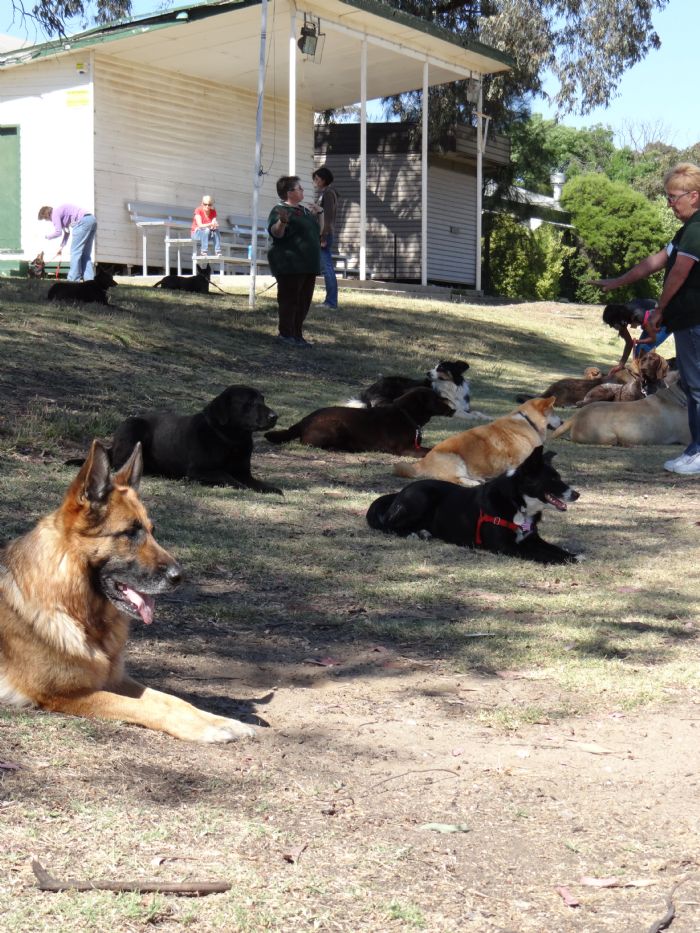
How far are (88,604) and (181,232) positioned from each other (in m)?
23.1

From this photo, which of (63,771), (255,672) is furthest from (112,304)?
(63,771)

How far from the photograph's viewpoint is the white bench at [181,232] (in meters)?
25.3

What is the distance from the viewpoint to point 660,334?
41.7ft

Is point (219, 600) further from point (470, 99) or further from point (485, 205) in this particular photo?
point (485, 205)

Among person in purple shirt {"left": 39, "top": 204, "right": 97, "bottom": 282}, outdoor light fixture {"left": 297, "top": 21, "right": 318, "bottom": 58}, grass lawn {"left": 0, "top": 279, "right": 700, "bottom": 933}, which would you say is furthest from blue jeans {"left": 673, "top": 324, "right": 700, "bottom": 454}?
outdoor light fixture {"left": 297, "top": 21, "right": 318, "bottom": 58}

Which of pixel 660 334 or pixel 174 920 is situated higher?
pixel 660 334

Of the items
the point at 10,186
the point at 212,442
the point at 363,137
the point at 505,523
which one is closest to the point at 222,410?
the point at 212,442

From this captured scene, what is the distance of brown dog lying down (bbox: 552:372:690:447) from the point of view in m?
12.9

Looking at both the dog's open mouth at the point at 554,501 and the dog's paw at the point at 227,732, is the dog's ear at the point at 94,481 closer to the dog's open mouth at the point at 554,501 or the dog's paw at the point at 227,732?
the dog's paw at the point at 227,732

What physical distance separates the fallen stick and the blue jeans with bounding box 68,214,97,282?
19.4 metres

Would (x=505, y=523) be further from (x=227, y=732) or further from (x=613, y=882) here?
(x=613, y=882)

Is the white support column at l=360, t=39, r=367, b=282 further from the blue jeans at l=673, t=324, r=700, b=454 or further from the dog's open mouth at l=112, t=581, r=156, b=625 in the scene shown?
the dog's open mouth at l=112, t=581, r=156, b=625

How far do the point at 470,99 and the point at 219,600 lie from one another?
101ft

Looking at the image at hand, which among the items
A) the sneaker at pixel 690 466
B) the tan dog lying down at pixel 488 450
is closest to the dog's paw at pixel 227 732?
the tan dog lying down at pixel 488 450
